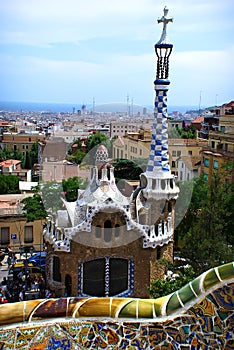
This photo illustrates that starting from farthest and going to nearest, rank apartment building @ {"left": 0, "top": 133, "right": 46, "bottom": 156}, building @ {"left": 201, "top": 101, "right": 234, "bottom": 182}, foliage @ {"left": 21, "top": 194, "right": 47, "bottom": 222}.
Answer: apartment building @ {"left": 0, "top": 133, "right": 46, "bottom": 156}, building @ {"left": 201, "top": 101, "right": 234, "bottom": 182}, foliage @ {"left": 21, "top": 194, "right": 47, "bottom": 222}

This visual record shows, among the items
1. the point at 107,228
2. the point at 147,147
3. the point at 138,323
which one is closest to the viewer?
the point at 138,323

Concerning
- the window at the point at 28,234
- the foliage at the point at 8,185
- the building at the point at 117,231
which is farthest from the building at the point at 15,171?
the building at the point at 117,231

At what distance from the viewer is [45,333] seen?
13.5ft

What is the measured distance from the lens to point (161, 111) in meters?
13.4

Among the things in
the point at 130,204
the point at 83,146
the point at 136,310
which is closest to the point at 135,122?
the point at 83,146

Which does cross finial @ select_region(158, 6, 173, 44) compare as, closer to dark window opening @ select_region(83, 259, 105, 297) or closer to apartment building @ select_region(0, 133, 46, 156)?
dark window opening @ select_region(83, 259, 105, 297)

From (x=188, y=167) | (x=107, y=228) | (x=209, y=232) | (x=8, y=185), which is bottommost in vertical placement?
(x=8, y=185)

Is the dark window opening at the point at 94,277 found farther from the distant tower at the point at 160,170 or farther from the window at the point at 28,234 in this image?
the window at the point at 28,234

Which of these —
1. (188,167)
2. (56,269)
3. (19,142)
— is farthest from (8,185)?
(19,142)

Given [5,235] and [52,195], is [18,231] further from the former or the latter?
[52,195]

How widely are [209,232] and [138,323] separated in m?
9.89

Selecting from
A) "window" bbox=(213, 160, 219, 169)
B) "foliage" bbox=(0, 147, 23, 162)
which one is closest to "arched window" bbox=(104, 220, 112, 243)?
"window" bbox=(213, 160, 219, 169)

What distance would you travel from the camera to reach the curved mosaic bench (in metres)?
4.12

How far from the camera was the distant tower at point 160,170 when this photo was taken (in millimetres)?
13164
